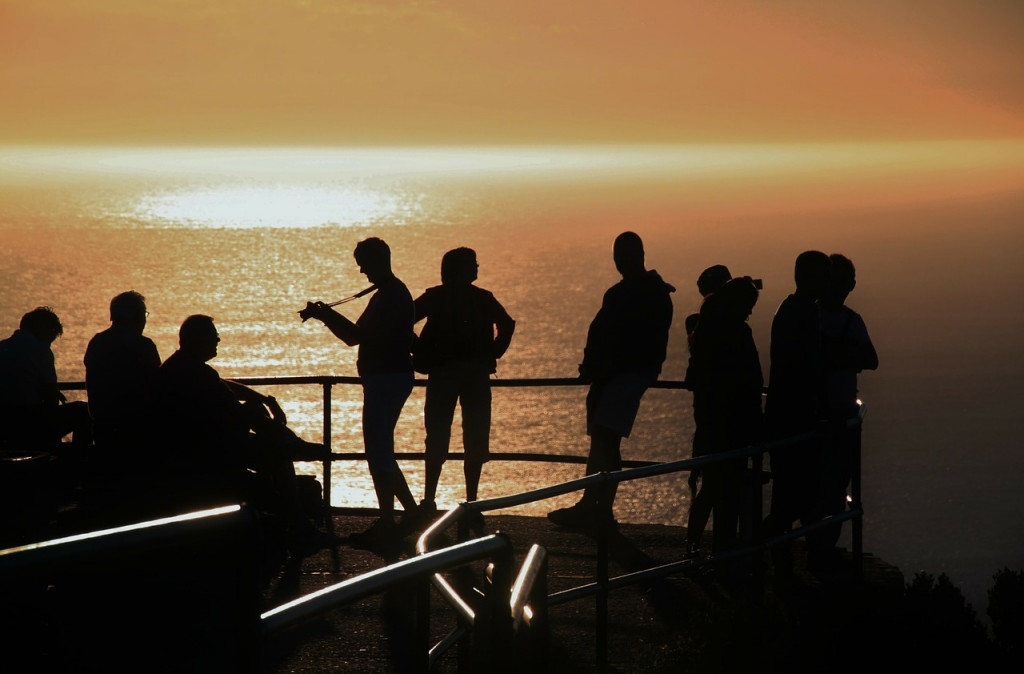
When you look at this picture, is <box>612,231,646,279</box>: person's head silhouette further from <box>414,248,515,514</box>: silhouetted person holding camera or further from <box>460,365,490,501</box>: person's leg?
<box>460,365,490,501</box>: person's leg

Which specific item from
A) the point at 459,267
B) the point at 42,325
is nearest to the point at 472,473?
the point at 459,267

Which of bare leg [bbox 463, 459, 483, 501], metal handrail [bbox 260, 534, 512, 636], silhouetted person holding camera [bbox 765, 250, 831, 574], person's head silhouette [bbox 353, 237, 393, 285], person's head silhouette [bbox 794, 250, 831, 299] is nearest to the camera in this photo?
metal handrail [bbox 260, 534, 512, 636]

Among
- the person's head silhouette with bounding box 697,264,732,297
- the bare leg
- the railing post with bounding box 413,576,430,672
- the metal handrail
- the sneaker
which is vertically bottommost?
the sneaker

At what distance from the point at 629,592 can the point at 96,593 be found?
339 centimetres

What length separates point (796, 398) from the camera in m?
6.23

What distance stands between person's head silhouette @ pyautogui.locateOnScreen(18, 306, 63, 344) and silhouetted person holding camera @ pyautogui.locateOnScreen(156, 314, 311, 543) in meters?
2.02

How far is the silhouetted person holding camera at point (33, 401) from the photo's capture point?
24.3 feet

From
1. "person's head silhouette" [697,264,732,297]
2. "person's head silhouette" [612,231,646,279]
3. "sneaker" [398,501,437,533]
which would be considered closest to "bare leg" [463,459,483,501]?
"sneaker" [398,501,437,533]

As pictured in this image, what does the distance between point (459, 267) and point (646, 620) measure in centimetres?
249

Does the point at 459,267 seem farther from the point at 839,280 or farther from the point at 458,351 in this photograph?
the point at 839,280

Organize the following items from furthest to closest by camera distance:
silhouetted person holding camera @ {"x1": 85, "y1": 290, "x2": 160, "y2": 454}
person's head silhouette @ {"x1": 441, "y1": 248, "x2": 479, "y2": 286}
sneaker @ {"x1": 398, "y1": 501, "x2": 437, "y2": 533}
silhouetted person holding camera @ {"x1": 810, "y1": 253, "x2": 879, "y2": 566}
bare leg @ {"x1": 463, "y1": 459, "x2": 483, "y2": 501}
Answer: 1. bare leg @ {"x1": 463, "y1": 459, "x2": 483, "y2": 501}
2. person's head silhouette @ {"x1": 441, "y1": 248, "x2": 479, "y2": 286}
3. sneaker @ {"x1": 398, "y1": 501, "x2": 437, "y2": 533}
4. silhouetted person holding camera @ {"x1": 85, "y1": 290, "x2": 160, "y2": 454}
5. silhouetted person holding camera @ {"x1": 810, "y1": 253, "x2": 879, "y2": 566}

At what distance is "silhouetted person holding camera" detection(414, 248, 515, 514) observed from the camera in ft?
23.6

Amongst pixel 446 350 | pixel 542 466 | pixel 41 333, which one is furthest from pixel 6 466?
pixel 542 466

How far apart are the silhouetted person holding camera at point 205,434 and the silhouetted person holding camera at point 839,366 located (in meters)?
2.86
